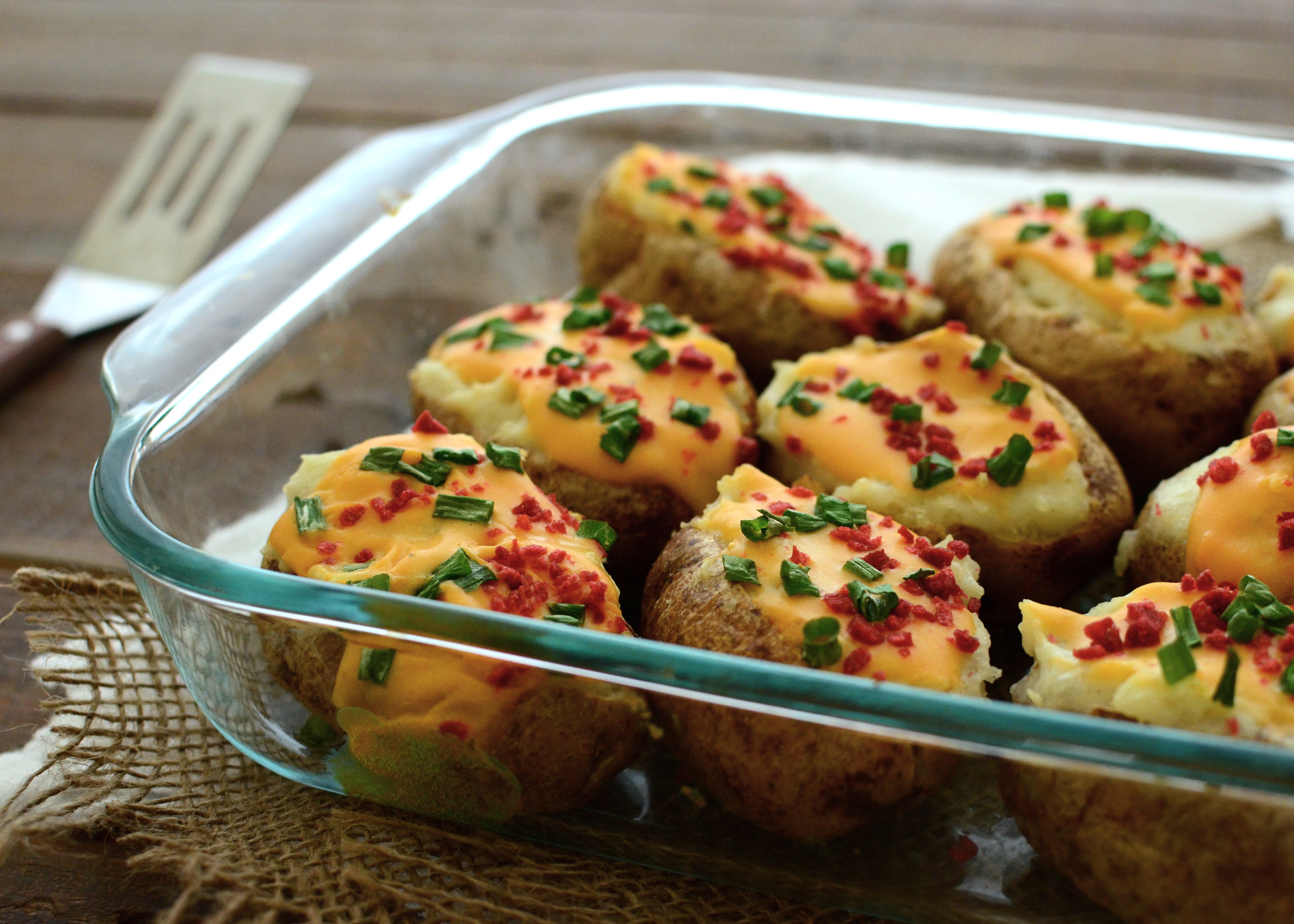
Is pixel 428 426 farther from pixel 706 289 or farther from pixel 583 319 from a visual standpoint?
pixel 706 289

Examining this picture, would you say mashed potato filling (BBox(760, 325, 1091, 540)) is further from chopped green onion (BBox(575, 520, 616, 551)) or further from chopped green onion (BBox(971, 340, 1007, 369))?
chopped green onion (BBox(575, 520, 616, 551))

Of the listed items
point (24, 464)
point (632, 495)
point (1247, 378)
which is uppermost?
point (1247, 378)

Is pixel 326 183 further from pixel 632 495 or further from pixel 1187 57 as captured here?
pixel 1187 57

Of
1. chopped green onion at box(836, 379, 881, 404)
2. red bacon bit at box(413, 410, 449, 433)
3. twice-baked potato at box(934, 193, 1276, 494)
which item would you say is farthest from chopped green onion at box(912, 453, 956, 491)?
red bacon bit at box(413, 410, 449, 433)

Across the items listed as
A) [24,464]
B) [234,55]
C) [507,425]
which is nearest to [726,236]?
[507,425]

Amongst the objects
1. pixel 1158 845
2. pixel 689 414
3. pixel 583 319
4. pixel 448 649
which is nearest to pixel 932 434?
pixel 689 414

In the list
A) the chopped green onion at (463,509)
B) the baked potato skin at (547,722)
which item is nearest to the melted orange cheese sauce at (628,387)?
the chopped green onion at (463,509)
